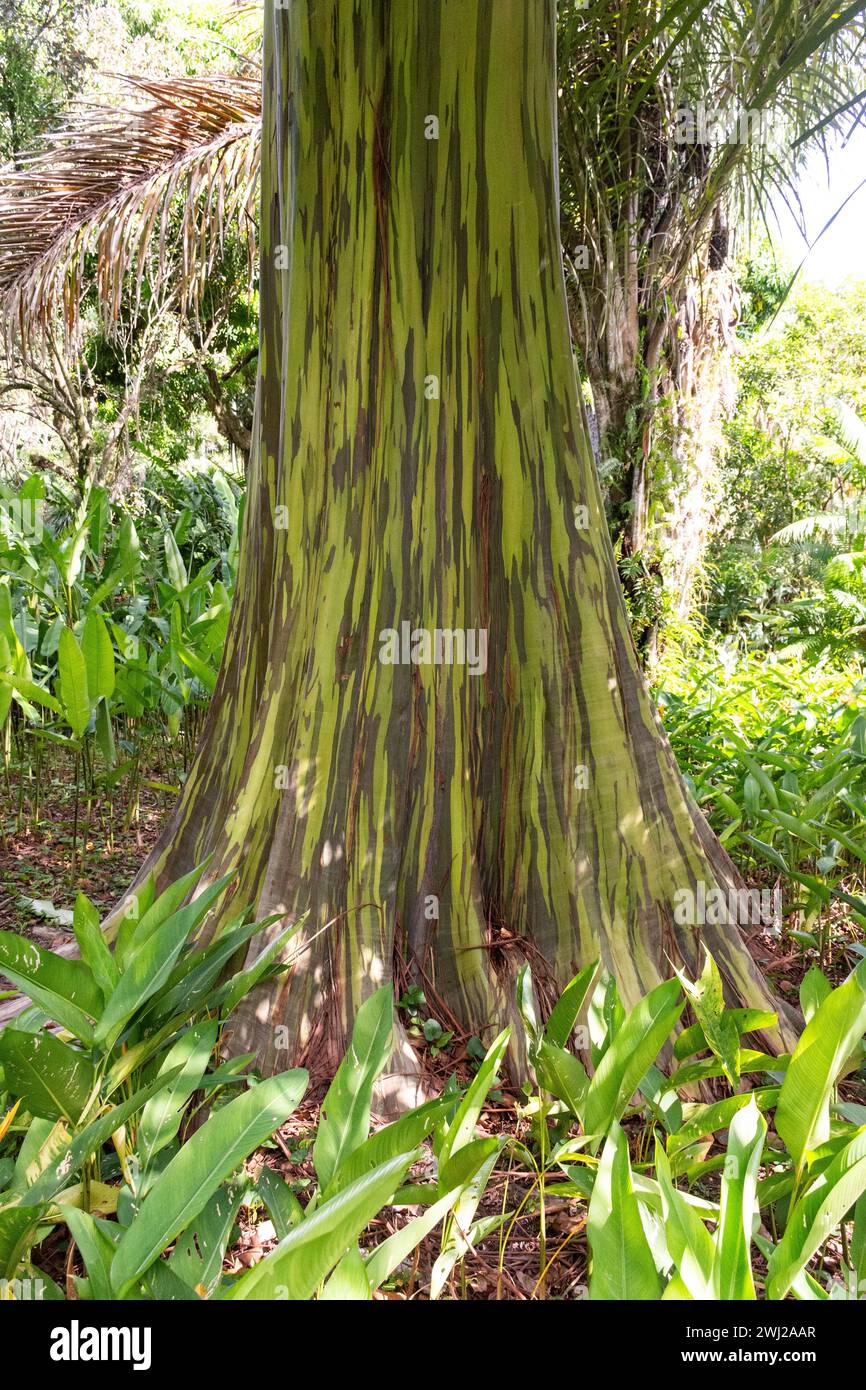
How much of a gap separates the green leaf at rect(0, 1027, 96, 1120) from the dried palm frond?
4.31 m

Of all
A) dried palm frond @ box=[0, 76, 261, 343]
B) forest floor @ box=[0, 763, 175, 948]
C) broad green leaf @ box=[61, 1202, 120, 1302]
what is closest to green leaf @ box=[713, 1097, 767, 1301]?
broad green leaf @ box=[61, 1202, 120, 1302]

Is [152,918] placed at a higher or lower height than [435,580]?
lower

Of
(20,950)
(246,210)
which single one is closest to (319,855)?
(20,950)

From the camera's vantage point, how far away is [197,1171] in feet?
3.86

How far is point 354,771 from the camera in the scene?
78.2 inches

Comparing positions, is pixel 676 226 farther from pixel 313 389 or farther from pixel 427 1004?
pixel 427 1004

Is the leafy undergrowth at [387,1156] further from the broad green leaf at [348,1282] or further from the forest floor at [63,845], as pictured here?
the forest floor at [63,845]

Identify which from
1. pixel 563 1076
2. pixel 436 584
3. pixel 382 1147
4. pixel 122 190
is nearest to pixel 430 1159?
pixel 563 1076

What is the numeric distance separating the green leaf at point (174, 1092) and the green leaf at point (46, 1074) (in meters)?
0.10

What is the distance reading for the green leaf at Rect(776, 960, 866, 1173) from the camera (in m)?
1.28

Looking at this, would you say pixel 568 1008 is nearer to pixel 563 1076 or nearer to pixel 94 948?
pixel 563 1076

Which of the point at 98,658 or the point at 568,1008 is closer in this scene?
the point at 568,1008

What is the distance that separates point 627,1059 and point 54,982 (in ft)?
2.98
